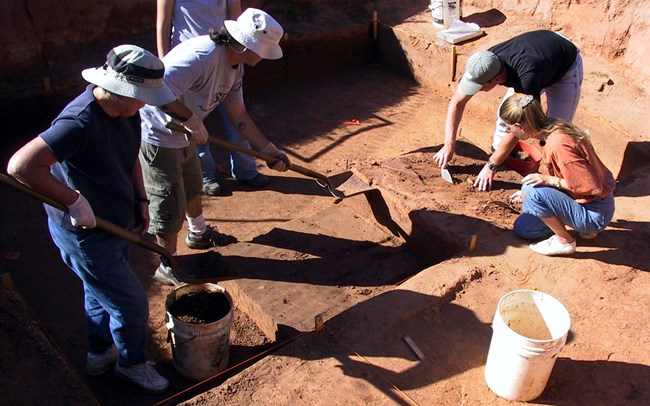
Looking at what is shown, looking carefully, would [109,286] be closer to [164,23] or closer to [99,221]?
[99,221]

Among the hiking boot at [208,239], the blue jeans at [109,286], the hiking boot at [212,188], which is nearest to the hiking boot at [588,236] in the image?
the hiking boot at [208,239]

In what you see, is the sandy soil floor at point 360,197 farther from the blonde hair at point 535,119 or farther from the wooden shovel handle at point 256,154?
the blonde hair at point 535,119

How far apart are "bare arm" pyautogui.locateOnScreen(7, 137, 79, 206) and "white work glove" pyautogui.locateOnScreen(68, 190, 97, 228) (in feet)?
0.30

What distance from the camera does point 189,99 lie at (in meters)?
4.27

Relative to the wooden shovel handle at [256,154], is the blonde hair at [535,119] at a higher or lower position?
higher

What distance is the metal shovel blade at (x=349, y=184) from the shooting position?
554cm

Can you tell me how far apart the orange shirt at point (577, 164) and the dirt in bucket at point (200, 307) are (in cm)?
234

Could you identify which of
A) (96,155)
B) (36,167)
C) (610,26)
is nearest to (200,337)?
(96,155)

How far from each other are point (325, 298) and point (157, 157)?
1.57 meters

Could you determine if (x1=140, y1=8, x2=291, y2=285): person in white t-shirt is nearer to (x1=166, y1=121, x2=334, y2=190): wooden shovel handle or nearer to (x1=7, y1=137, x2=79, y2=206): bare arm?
(x1=166, y1=121, x2=334, y2=190): wooden shovel handle

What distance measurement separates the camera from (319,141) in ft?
23.7

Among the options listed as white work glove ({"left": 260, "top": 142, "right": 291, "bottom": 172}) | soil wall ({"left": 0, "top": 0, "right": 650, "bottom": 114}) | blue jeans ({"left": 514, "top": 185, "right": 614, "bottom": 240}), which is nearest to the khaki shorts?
white work glove ({"left": 260, "top": 142, "right": 291, "bottom": 172})

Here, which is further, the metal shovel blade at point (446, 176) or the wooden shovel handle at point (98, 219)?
the metal shovel blade at point (446, 176)

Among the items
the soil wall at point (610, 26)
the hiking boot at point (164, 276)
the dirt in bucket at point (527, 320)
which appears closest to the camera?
the dirt in bucket at point (527, 320)
